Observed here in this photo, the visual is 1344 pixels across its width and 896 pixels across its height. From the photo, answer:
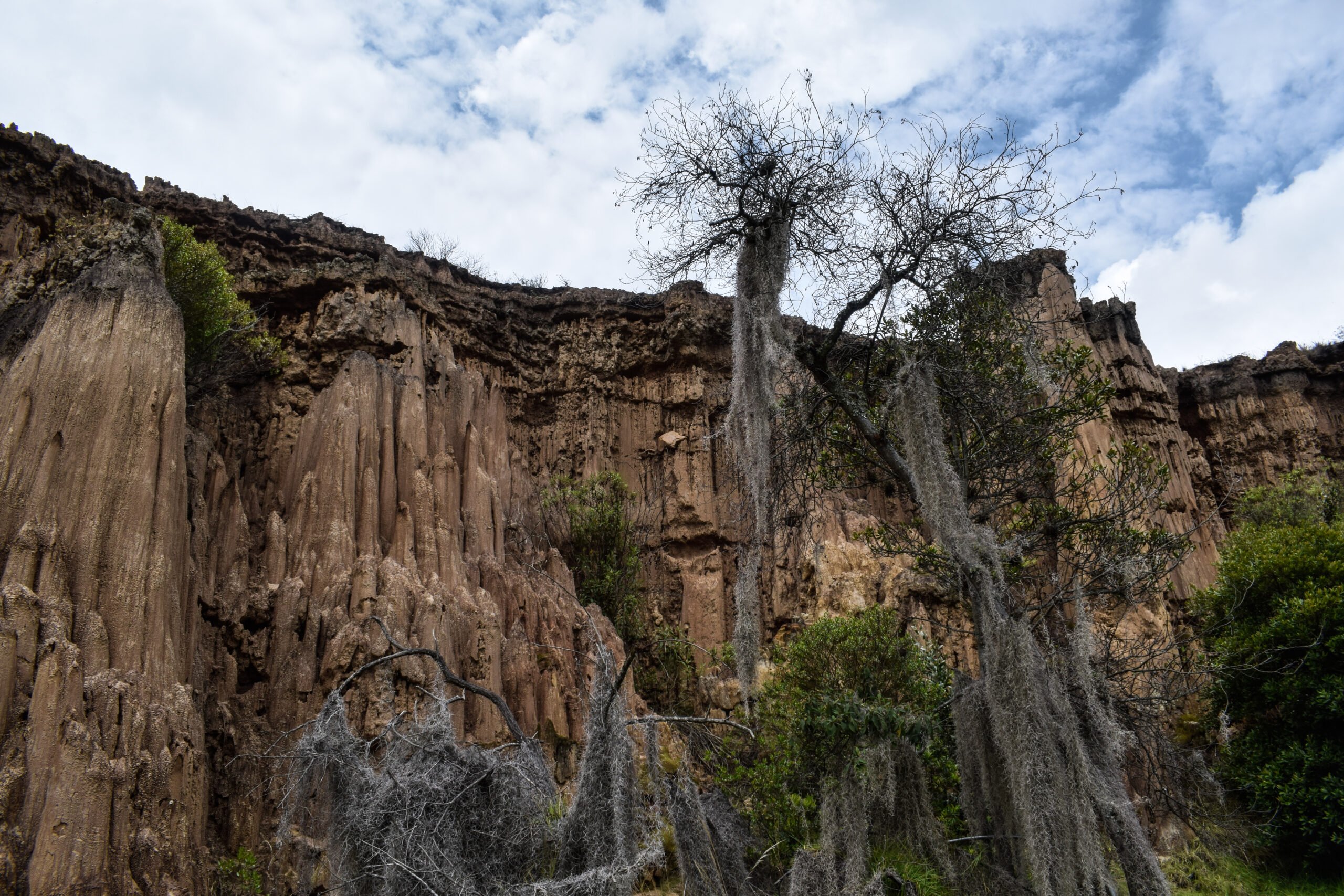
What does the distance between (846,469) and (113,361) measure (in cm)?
1105

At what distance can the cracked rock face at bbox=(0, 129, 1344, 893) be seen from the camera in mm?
11359

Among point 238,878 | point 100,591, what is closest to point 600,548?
point 238,878

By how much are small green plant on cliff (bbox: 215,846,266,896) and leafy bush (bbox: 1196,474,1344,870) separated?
13.6 meters

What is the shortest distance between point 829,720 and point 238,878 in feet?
28.3

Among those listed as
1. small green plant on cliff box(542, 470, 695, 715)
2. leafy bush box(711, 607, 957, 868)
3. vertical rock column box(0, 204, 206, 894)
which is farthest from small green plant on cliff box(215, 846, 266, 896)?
small green plant on cliff box(542, 470, 695, 715)

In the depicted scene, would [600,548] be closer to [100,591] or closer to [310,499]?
[310,499]

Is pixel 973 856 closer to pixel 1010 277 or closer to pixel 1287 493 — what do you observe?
pixel 1010 277

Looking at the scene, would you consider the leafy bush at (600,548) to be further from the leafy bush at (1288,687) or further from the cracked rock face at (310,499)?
the leafy bush at (1288,687)

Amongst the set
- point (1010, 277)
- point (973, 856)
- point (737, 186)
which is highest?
point (737, 186)

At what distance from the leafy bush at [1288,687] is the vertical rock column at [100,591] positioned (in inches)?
560

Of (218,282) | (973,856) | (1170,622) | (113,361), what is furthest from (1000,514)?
(218,282)

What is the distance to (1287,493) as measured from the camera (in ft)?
82.9

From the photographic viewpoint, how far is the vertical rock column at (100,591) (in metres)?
10.3

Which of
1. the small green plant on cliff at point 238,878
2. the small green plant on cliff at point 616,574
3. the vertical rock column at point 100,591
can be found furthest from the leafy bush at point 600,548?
the vertical rock column at point 100,591
